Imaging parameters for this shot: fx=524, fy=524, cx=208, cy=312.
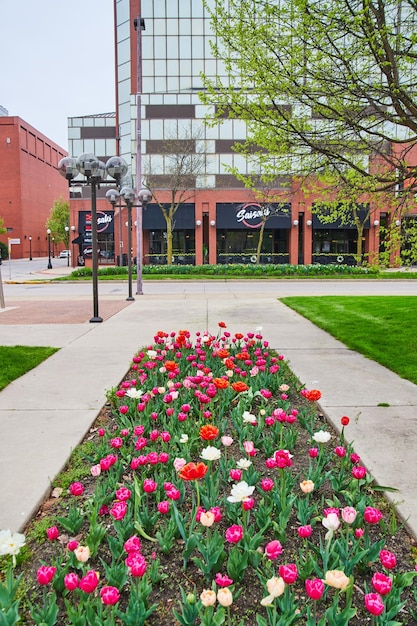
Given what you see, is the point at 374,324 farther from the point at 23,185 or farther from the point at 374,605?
→ the point at 23,185

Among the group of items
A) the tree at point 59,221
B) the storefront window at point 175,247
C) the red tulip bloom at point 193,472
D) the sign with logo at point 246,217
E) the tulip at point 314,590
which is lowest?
the tulip at point 314,590

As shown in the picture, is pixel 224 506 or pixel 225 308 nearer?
pixel 224 506

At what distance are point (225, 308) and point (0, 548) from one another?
39.3 ft

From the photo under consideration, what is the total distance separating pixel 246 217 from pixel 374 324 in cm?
3367

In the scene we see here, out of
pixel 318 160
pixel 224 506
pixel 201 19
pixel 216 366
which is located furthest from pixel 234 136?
pixel 224 506

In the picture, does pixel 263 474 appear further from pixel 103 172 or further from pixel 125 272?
pixel 125 272

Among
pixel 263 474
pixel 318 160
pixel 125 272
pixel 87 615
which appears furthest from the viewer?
pixel 125 272

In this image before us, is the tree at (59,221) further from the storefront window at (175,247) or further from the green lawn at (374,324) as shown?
the green lawn at (374,324)

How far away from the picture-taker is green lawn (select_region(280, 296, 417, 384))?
7.46 m

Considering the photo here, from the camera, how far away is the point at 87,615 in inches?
77.0

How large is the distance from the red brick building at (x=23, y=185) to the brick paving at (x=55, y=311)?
6671 centimetres

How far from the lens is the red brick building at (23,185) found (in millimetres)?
82062

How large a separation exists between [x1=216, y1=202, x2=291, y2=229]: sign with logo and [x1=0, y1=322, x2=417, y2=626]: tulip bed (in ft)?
132

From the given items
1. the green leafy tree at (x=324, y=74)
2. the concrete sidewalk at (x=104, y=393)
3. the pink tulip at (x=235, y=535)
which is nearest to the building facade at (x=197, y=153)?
the concrete sidewalk at (x=104, y=393)
